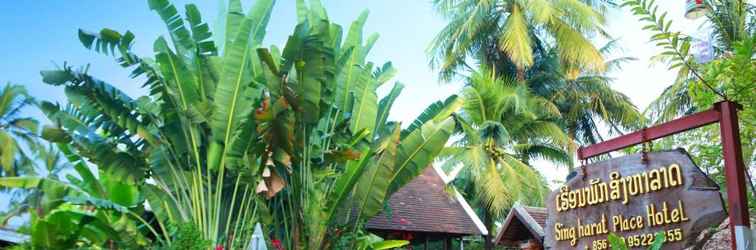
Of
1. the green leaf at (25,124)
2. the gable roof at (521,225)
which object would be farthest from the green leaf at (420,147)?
the green leaf at (25,124)

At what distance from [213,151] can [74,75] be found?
1749mm

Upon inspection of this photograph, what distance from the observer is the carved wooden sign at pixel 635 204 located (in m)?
4.00

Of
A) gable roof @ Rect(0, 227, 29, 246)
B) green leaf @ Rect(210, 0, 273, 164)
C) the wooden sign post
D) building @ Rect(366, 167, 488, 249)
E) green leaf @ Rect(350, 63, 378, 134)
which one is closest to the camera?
the wooden sign post

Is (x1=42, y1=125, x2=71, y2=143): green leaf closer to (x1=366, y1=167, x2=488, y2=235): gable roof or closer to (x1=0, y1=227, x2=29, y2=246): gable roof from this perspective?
(x1=0, y1=227, x2=29, y2=246): gable roof

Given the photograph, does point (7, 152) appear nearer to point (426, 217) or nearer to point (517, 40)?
point (426, 217)

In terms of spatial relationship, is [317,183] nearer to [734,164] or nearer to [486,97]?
[734,164]

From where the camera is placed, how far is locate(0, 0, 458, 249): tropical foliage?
775 cm

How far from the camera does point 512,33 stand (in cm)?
1856

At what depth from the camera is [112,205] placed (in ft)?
26.9

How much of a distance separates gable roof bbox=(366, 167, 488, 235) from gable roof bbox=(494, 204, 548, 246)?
3.12 meters

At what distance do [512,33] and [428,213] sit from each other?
6.62 m

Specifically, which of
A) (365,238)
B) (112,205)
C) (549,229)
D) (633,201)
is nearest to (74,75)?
(112,205)

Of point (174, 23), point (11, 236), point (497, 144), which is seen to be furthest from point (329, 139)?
point (497, 144)

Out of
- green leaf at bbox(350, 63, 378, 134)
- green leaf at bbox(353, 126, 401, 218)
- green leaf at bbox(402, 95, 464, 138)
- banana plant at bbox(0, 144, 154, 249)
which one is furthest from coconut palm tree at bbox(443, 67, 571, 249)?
banana plant at bbox(0, 144, 154, 249)
